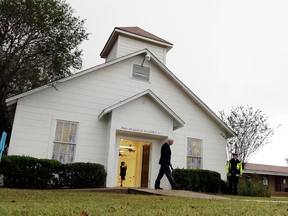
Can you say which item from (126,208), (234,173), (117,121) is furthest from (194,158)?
(126,208)

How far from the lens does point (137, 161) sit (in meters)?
16.8

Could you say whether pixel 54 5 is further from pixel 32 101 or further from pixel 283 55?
pixel 283 55

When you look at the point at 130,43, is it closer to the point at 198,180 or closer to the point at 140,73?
the point at 140,73

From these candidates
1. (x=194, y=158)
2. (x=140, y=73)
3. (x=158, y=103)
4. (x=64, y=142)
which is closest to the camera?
(x=64, y=142)

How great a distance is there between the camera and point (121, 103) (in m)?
13.1

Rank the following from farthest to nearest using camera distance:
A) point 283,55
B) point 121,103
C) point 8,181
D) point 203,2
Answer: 1. point 283,55
2. point 203,2
3. point 121,103
4. point 8,181

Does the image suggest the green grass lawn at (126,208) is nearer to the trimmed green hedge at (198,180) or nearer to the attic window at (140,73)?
the trimmed green hedge at (198,180)

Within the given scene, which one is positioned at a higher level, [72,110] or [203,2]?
[203,2]

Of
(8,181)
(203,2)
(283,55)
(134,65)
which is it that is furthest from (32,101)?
(283,55)

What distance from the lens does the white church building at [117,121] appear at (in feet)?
41.3

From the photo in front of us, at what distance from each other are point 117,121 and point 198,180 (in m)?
4.79

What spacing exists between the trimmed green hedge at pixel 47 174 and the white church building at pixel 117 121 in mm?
906

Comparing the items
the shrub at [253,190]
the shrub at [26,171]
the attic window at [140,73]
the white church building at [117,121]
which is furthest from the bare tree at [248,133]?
the shrub at [26,171]

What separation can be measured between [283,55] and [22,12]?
83.1 feet
